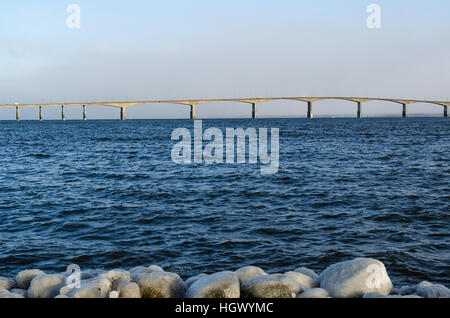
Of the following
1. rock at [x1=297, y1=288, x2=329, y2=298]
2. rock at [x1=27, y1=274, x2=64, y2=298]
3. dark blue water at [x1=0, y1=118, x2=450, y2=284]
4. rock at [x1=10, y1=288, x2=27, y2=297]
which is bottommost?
dark blue water at [x1=0, y1=118, x2=450, y2=284]

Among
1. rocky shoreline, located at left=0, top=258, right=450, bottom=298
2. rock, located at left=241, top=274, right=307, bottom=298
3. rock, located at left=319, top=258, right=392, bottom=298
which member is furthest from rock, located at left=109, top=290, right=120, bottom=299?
rock, located at left=319, top=258, right=392, bottom=298

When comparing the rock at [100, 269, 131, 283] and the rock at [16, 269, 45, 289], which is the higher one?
the rock at [100, 269, 131, 283]

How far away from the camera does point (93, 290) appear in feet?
17.8

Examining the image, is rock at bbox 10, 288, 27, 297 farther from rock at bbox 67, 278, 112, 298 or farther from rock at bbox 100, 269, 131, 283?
rock at bbox 100, 269, 131, 283

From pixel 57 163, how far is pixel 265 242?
2192 cm

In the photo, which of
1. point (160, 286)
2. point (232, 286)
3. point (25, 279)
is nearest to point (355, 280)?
point (232, 286)

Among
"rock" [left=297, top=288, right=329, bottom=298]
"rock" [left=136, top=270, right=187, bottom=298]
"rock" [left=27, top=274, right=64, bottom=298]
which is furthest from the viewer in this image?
"rock" [left=27, top=274, right=64, bottom=298]

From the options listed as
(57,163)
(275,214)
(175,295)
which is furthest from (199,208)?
(57,163)

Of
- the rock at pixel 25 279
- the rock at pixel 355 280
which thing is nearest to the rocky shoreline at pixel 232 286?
the rock at pixel 355 280

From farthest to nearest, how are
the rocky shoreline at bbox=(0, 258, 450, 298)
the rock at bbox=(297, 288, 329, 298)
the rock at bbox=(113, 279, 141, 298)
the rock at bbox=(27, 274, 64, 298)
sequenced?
the rock at bbox=(27, 274, 64, 298) < the rock at bbox=(113, 279, 141, 298) < the rocky shoreline at bbox=(0, 258, 450, 298) < the rock at bbox=(297, 288, 329, 298)

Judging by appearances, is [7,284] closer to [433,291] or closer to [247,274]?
[247,274]

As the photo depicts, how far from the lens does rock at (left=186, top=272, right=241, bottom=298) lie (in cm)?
535

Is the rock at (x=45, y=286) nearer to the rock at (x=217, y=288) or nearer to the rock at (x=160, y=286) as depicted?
the rock at (x=160, y=286)
